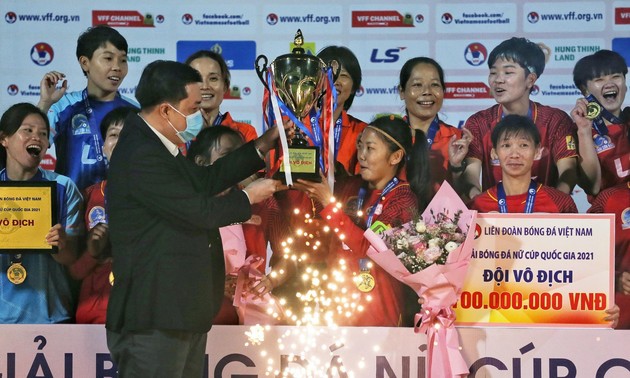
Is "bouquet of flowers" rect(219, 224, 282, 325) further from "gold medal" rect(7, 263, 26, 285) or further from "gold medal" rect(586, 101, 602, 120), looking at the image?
"gold medal" rect(586, 101, 602, 120)

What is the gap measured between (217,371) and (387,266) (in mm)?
1068

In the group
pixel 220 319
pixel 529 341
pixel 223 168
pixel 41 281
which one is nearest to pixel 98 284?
pixel 41 281

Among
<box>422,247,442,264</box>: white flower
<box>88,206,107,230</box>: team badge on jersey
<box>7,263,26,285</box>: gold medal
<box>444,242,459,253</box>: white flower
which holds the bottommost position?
<box>7,263,26,285</box>: gold medal

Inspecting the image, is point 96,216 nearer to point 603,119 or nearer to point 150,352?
point 150,352

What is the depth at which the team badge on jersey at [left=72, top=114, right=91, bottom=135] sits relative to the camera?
4.69m

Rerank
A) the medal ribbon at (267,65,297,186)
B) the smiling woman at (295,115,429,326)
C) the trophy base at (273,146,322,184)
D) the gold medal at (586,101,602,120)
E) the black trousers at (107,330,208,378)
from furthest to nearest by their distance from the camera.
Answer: the gold medal at (586,101,602,120)
the smiling woman at (295,115,429,326)
the trophy base at (273,146,322,184)
the medal ribbon at (267,65,297,186)
the black trousers at (107,330,208,378)

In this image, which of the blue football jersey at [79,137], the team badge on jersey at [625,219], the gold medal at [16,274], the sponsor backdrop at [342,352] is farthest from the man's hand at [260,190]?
the team badge on jersey at [625,219]

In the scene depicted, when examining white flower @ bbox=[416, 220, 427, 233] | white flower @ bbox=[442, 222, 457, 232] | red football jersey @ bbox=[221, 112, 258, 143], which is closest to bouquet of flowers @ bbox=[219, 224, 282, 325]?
red football jersey @ bbox=[221, 112, 258, 143]

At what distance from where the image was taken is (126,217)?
3.26 metres

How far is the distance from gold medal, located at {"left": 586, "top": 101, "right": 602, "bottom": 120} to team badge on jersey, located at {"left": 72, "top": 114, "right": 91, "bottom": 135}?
9.00ft

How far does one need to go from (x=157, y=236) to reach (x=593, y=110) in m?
2.59

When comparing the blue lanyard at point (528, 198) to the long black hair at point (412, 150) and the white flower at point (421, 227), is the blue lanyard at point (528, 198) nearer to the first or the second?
the long black hair at point (412, 150)

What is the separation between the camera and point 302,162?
3902 millimetres

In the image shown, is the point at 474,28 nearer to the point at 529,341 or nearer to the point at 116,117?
the point at 529,341
